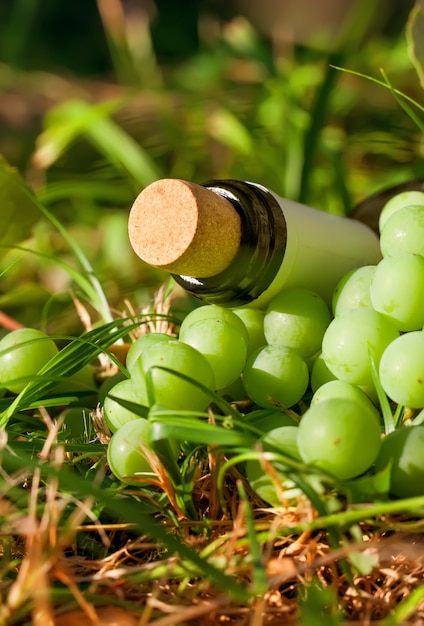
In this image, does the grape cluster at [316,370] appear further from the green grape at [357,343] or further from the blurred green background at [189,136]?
the blurred green background at [189,136]

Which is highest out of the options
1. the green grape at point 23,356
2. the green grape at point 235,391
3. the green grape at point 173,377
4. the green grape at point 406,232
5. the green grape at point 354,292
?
the green grape at point 406,232

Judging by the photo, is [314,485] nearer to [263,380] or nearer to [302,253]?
[263,380]

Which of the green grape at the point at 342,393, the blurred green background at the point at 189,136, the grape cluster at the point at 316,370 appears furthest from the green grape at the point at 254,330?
the blurred green background at the point at 189,136

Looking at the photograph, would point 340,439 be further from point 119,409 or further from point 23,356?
point 23,356

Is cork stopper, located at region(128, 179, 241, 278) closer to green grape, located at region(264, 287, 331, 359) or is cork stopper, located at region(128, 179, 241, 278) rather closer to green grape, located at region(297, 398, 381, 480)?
green grape, located at region(264, 287, 331, 359)

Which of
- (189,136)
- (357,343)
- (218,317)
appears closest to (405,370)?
(357,343)

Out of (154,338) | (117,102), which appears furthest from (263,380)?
(117,102)
